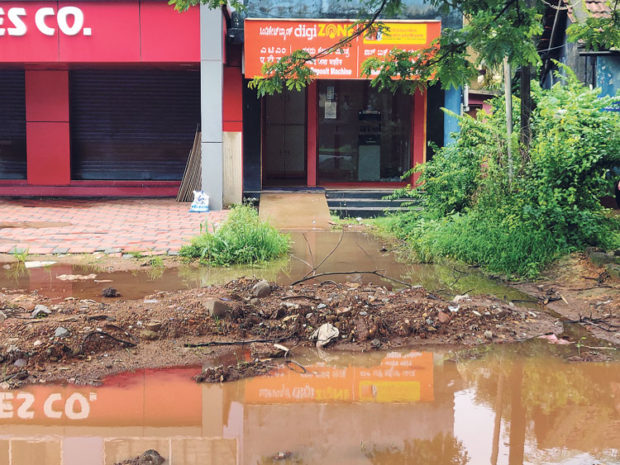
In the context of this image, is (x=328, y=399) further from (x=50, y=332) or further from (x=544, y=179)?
(x=544, y=179)

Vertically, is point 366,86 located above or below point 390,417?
above

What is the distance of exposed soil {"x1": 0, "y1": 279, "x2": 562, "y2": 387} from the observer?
5.61 m

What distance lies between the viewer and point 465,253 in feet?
32.0

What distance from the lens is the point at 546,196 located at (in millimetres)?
9031

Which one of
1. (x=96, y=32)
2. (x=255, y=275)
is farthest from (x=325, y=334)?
(x=96, y=32)

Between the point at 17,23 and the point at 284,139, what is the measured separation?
615cm

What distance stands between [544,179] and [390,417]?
16.9 feet

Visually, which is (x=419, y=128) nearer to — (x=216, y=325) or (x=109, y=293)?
(x=109, y=293)

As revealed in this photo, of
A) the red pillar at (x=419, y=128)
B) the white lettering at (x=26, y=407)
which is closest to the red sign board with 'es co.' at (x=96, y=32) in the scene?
the red pillar at (x=419, y=128)

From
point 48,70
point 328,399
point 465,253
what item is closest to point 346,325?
point 328,399

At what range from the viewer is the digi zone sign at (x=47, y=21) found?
13.6m

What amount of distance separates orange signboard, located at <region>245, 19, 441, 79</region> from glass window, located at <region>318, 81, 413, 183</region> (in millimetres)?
1828

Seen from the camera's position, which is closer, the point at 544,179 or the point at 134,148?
the point at 544,179

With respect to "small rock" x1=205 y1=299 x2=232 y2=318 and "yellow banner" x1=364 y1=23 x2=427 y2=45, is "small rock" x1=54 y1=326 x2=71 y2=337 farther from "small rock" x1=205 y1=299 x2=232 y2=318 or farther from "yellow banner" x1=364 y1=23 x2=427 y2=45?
Result: "yellow banner" x1=364 y1=23 x2=427 y2=45
